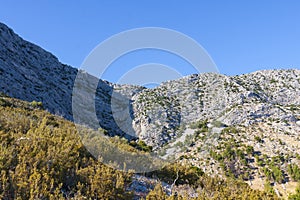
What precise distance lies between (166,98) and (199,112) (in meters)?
14.3

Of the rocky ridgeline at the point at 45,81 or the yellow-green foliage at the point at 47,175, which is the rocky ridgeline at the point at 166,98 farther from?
the yellow-green foliage at the point at 47,175

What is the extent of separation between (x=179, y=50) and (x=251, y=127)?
5017 cm

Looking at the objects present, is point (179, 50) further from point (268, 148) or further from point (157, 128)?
point (157, 128)

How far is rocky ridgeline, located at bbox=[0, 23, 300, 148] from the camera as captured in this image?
4916 centimetres

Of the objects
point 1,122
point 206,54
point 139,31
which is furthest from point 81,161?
point 139,31

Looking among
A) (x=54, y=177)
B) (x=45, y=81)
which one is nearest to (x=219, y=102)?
(x=45, y=81)

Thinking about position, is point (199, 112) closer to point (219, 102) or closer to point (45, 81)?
point (219, 102)

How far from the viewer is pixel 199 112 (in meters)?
65.8

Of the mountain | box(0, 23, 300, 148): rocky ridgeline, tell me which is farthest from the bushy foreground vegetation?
box(0, 23, 300, 148): rocky ridgeline

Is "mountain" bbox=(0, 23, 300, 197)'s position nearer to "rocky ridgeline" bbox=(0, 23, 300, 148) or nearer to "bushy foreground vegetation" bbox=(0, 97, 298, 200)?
"rocky ridgeline" bbox=(0, 23, 300, 148)

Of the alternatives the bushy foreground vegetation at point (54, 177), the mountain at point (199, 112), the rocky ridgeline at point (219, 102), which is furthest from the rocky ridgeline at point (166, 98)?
the bushy foreground vegetation at point (54, 177)

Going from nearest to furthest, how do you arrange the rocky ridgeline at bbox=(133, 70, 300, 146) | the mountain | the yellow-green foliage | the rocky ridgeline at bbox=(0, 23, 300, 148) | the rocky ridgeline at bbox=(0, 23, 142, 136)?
the yellow-green foliage → the rocky ridgeline at bbox=(0, 23, 142, 136) → the mountain → the rocky ridgeline at bbox=(0, 23, 300, 148) → the rocky ridgeline at bbox=(133, 70, 300, 146)

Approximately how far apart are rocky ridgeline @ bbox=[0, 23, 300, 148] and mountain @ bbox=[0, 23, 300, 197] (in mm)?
252

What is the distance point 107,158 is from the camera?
805 cm
